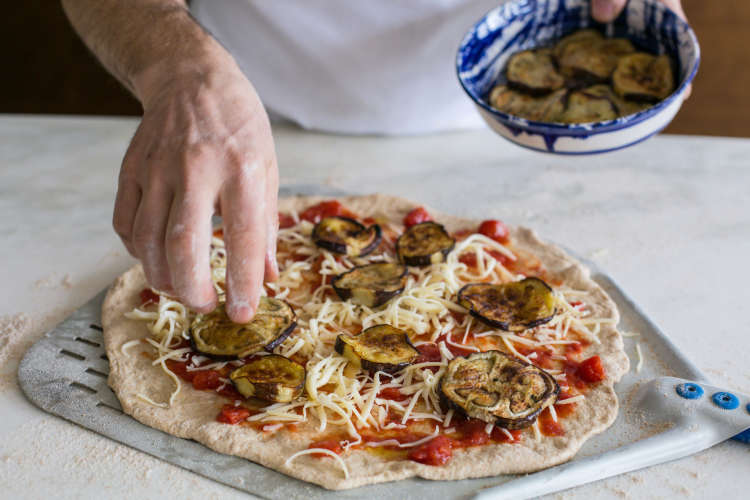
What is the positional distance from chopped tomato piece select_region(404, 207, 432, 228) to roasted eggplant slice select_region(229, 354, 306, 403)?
1.20 meters

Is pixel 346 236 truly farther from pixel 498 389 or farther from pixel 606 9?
pixel 606 9

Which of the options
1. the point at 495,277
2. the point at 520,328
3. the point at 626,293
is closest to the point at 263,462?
the point at 520,328

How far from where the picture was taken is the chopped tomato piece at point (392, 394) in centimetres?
277

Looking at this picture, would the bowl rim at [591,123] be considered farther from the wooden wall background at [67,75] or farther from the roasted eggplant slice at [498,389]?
the wooden wall background at [67,75]

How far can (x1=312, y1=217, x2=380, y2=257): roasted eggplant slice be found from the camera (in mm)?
3492

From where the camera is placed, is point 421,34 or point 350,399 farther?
point 421,34

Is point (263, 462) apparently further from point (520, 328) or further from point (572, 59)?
point (572, 59)

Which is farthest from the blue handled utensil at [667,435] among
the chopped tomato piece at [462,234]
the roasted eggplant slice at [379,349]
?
the chopped tomato piece at [462,234]

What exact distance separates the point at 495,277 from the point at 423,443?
3.39 feet

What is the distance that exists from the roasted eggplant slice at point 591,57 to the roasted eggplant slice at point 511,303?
3.32 feet

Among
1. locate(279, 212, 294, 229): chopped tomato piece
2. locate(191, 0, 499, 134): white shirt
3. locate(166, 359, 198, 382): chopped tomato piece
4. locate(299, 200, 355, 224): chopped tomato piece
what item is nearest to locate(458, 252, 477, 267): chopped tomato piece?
locate(299, 200, 355, 224): chopped tomato piece

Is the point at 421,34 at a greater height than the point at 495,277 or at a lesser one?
greater

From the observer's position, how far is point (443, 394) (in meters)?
2.67

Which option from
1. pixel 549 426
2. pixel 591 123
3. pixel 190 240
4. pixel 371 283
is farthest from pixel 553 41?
pixel 190 240
